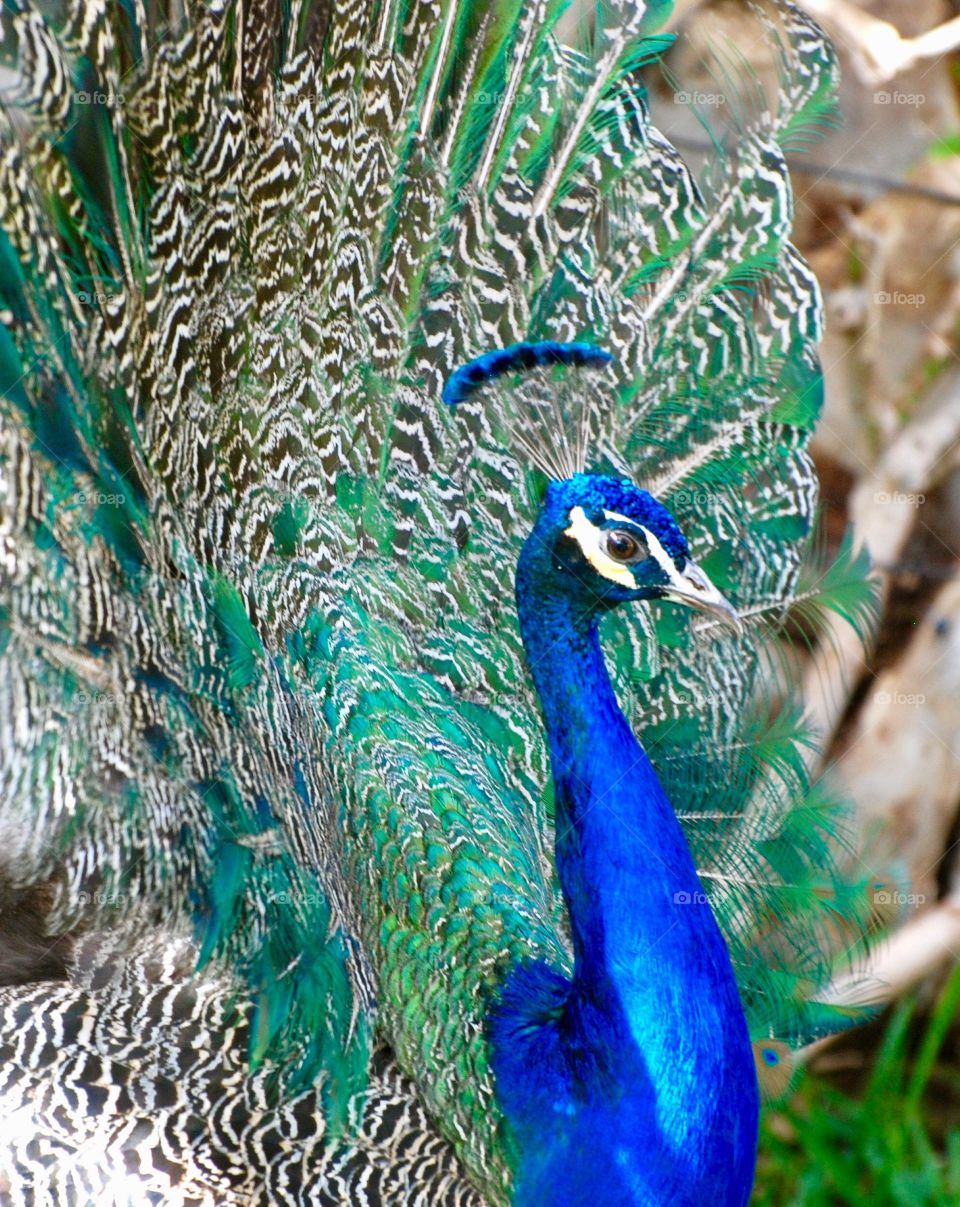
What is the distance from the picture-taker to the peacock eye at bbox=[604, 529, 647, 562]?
4.27ft

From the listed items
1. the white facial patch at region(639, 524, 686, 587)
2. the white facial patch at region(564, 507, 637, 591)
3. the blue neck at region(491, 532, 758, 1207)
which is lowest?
the blue neck at region(491, 532, 758, 1207)

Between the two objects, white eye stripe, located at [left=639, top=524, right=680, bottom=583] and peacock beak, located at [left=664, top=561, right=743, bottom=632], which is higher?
white eye stripe, located at [left=639, top=524, right=680, bottom=583]

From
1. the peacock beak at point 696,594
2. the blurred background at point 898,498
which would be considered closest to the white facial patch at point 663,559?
the peacock beak at point 696,594

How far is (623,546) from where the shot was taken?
1.30m

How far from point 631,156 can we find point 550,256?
0.17 metres

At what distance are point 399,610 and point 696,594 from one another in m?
0.46

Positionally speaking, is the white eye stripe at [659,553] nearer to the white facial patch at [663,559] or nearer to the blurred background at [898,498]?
Answer: the white facial patch at [663,559]

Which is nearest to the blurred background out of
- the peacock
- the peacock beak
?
the peacock

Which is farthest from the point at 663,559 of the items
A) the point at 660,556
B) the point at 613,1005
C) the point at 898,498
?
the point at 898,498

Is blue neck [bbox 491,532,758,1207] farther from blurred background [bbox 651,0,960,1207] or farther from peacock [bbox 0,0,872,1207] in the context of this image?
blurred background [bbox 651,0,960,1207]

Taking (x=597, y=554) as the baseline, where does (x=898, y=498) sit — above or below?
below

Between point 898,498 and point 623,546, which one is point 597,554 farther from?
point 898,498

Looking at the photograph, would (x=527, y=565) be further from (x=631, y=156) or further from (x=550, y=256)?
(x=631, y=156)

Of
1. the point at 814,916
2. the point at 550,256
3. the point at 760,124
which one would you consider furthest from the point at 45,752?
the point at 760,124
